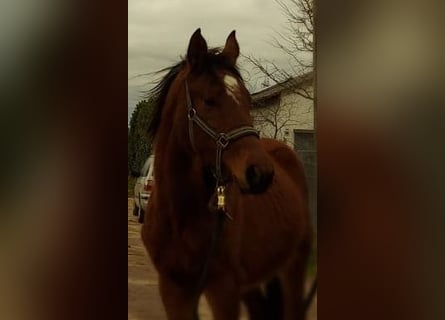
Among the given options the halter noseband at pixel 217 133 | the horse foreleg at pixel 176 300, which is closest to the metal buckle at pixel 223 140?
the halter noseband at pixel 217 133

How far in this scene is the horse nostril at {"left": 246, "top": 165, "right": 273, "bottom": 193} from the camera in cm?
201

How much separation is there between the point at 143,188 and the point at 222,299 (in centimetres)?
41

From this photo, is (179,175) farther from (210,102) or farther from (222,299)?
(222,299)

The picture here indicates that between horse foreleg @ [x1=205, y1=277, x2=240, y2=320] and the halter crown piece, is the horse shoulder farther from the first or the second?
horse foreleg @ [x1=205, y1=277, x2=240, y2=320]

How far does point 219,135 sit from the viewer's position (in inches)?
79.1

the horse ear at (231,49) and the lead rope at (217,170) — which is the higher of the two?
the horse ear at (231,49)

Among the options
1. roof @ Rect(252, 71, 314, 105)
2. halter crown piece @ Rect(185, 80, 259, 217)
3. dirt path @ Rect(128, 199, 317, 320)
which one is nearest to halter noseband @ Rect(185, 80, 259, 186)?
halter crown piece @ Rect(185, 80, 259, 217)

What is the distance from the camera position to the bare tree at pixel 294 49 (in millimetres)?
2055

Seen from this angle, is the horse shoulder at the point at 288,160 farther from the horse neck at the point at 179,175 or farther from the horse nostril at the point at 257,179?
the horse neck at the point at 179,175

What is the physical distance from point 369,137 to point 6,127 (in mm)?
1097

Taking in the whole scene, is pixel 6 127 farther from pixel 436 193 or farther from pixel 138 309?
pixel 436 193

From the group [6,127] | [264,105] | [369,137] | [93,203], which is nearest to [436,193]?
[369,137]

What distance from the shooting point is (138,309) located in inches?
82.1

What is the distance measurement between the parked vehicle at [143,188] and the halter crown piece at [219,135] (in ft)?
0.50
